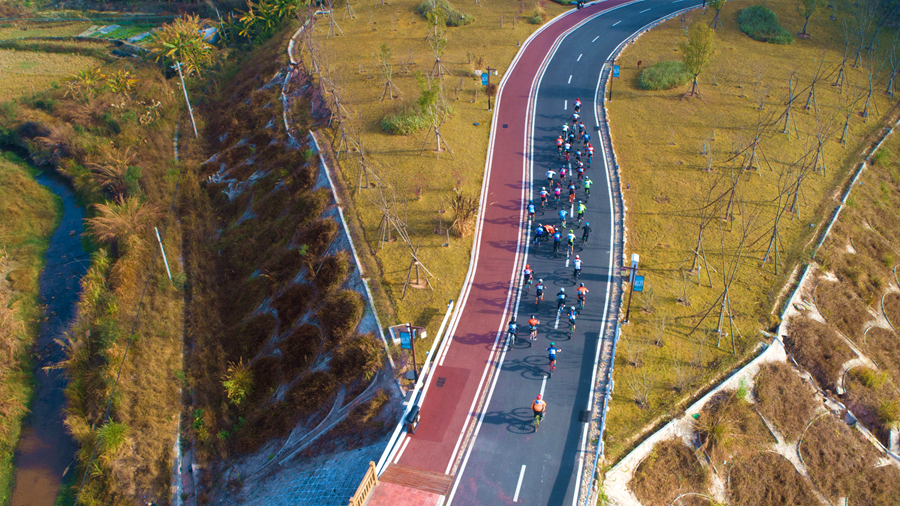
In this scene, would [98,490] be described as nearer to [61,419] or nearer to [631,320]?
[61,419]

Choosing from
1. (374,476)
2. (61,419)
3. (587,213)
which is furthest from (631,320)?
(61,419)

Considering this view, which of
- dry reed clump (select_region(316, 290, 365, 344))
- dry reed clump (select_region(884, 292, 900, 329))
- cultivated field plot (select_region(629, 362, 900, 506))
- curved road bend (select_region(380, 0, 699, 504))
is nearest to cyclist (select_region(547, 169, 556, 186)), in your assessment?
curved road bend (select_region(380, 0, 699, 504))

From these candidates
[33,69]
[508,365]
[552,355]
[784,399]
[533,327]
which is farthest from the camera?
[33,69]

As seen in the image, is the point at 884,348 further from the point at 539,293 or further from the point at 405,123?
the point at 405,123

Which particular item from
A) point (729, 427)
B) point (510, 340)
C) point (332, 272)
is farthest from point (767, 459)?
point (332, 272)

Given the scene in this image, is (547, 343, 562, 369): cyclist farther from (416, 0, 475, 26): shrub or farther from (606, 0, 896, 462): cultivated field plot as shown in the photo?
(416, 0, 475, 26): shrub

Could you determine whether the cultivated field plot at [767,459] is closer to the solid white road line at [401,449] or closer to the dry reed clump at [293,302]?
the solid white road line at [401,449]

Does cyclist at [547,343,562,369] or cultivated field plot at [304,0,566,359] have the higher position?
cultivated field plot at [304,0,566,359]
